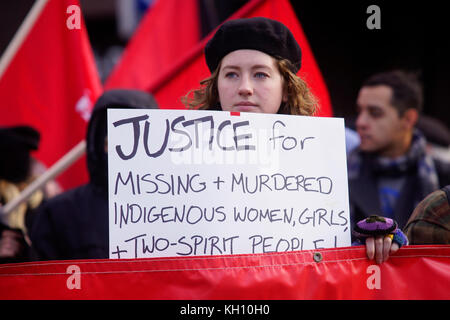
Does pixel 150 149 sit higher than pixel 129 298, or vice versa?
pixel 150 149

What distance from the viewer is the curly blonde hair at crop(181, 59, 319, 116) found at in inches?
85.0

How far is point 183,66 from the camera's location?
3615 millimetres

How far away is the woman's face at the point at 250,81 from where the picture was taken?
2.11 meters

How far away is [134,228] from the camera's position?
1898 mm

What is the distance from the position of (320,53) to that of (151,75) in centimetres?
202

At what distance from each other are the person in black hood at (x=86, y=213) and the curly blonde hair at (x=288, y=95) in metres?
0.83

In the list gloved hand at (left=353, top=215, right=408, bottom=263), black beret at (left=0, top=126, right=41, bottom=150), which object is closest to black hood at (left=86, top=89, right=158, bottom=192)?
black beret at (left=0, top=126, right=41, bottom=150)

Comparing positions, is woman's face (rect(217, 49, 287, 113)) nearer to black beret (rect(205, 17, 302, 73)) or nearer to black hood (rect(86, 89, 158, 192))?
black beret (rect(205, 17, 302, 73))

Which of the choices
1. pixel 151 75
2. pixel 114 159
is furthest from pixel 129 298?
pixel 151 75

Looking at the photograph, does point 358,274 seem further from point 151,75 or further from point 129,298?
point 151,75

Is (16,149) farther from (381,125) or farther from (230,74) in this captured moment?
(381,125)

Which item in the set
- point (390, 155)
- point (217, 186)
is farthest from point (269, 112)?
point (390, 155)

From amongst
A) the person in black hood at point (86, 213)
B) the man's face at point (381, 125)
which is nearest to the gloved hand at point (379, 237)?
the person in black hood at point (86, 213)
